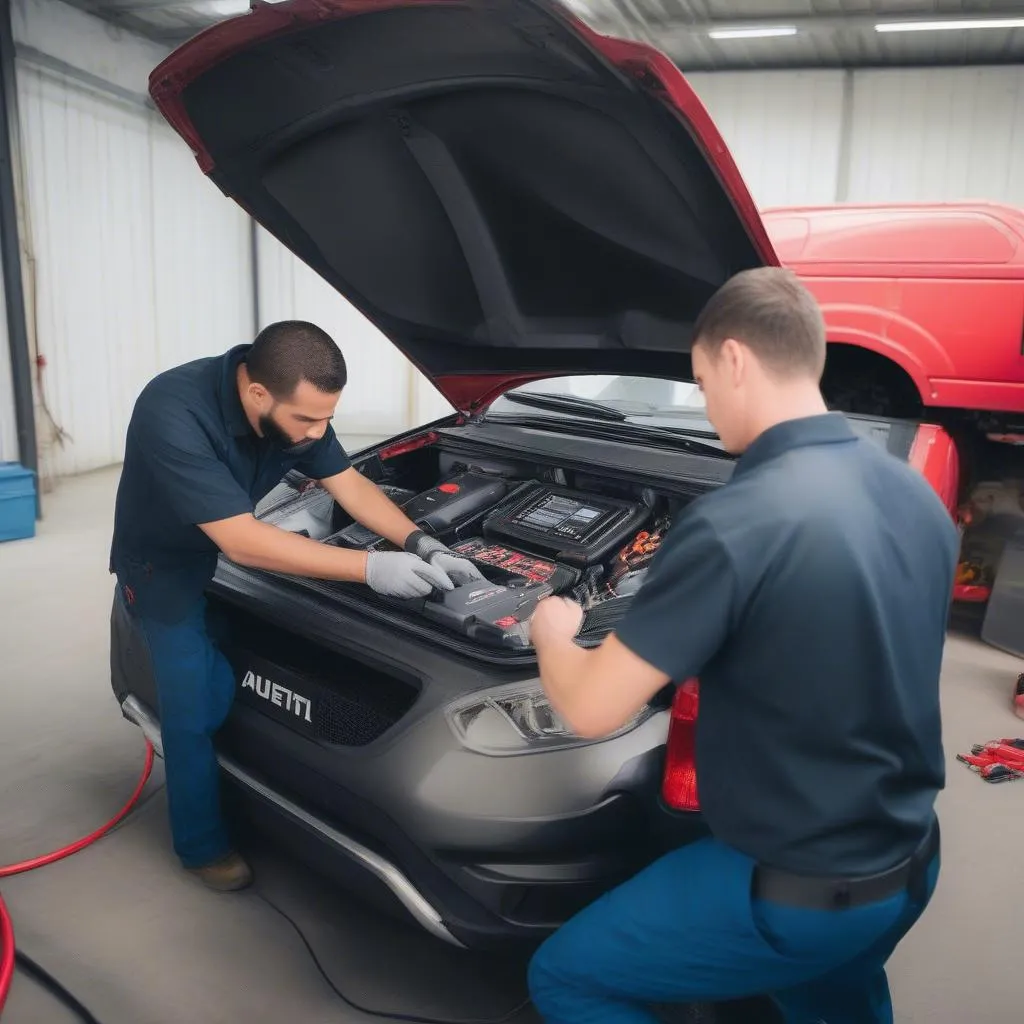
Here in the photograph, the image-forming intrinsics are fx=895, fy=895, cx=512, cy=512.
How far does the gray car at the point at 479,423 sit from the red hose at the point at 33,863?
0.35m

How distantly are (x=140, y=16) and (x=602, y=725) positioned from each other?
7566mm

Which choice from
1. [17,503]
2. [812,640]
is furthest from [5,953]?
[17,503]

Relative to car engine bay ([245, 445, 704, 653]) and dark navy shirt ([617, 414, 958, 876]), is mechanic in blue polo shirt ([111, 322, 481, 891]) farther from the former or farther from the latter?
dark navy shirt ([617, 414, 958, 876])

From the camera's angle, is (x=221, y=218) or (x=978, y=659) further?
(x=221, y=218)

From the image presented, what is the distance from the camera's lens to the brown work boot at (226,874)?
1995 millimetres

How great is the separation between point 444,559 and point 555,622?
867mm

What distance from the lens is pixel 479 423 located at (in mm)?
2629

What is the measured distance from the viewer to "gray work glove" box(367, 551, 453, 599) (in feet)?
5.90

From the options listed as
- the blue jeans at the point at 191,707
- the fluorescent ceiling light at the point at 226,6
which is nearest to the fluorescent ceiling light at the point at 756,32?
the fluorescent ceiling light at the point at 226,6

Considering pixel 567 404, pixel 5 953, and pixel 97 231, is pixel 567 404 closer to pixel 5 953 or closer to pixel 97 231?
pixel 5 953

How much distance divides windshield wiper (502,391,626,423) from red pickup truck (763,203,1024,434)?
1.85m

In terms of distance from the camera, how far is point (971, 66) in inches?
291

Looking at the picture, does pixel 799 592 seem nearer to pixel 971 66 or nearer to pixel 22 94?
pixel 22 94

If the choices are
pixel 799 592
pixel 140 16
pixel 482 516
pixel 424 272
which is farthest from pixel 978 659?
pixel 140 16
